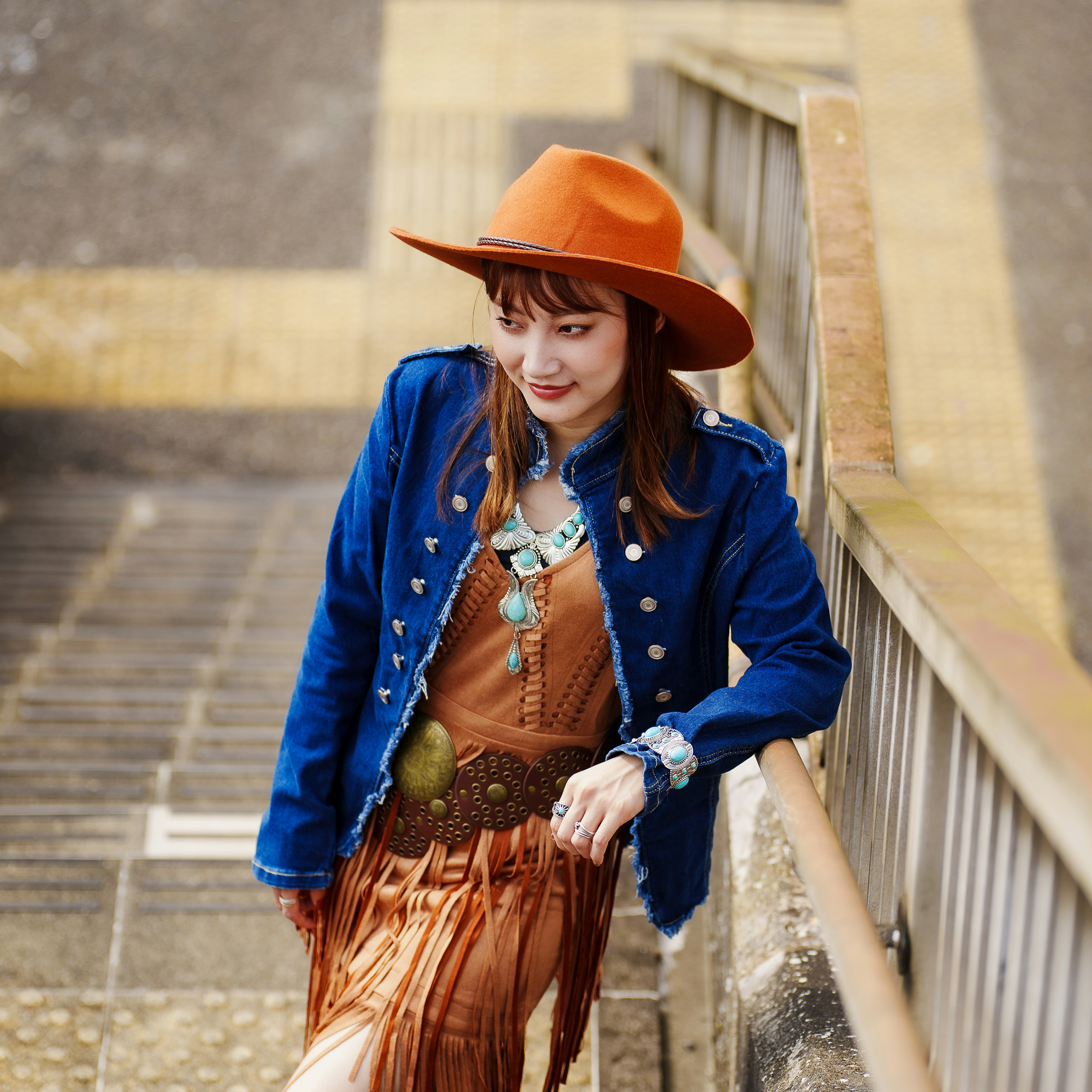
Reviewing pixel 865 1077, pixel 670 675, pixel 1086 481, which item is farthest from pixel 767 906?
pixel 1086 481

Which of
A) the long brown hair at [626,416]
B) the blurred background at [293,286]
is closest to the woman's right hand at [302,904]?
the long brown hair at [626,416]

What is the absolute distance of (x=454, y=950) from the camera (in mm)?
1684

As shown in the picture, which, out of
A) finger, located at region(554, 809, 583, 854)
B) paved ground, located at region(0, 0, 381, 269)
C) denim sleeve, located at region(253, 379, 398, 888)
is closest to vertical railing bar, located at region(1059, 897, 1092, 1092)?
finger, located at region(554, 809, 583, 854)

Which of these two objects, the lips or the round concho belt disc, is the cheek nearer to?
the lips

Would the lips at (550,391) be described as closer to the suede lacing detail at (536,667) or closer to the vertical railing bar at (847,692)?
the suede lacing detail at (536,667)

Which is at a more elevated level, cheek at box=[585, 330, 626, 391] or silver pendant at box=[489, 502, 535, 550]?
cheek at box=[585, 330, 626, 391]

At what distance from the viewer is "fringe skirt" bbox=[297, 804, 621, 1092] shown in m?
1.64

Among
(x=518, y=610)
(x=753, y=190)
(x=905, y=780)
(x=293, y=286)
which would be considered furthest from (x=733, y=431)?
(x=293, y=286)

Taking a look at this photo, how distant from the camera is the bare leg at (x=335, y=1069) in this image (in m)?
1.57

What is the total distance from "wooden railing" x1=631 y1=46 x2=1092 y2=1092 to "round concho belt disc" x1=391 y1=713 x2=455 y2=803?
1.55ft

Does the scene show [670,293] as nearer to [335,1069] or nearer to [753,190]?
[335,1069]

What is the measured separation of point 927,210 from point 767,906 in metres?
4.50

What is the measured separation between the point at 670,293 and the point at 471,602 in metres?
0.51

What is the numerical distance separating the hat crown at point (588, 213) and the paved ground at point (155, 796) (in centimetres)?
176
